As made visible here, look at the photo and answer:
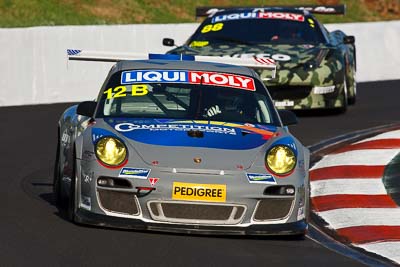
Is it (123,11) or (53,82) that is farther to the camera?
(123,11)

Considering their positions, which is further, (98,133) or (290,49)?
(290,49)

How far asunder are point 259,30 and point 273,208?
9.54 meters

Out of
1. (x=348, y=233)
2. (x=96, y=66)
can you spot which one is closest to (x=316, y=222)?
(x=348, y=233)

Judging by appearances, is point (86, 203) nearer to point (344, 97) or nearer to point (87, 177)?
point (87, 177)

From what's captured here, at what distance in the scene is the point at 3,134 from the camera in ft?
50.6

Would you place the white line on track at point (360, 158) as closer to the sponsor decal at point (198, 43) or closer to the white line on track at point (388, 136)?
the white line on track at point (388, 136)

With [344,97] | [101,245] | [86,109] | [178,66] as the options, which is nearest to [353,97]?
[344,97]

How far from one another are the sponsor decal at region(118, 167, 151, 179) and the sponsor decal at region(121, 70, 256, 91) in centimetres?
144

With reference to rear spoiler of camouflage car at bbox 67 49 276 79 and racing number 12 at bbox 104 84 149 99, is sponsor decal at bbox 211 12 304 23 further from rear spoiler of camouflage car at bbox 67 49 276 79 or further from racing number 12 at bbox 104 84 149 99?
racing number 12 at bbox 104 84 149 99

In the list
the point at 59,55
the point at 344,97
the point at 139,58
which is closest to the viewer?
the point at 139,58

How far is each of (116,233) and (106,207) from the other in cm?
19

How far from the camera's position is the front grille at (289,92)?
17.1 meters

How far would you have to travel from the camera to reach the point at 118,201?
29.2 ft

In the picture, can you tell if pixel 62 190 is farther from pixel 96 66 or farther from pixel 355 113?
pixel 96 66
